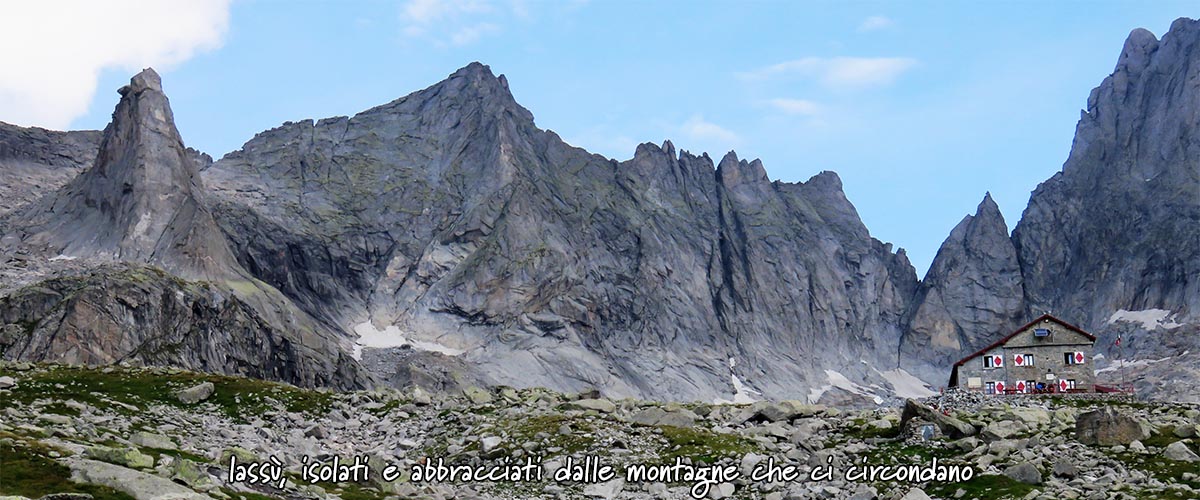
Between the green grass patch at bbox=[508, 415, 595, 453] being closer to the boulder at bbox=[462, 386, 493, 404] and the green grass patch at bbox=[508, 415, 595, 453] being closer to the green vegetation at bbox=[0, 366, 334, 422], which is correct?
the boulder at bbox=[462, 386, 493, 404]

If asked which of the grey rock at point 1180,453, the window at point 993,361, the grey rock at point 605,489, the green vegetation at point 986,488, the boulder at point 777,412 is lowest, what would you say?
the grey rock at point 605,489

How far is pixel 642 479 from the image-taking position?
173 ft

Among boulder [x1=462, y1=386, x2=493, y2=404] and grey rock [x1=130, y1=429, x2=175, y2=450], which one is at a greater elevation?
boulder [x1=462, y1=386, x2=493, y2=404]

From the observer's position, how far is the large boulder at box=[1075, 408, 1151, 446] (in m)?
52.1

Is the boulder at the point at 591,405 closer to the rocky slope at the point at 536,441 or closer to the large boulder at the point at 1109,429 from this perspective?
the rocky slope at the point at 536,441

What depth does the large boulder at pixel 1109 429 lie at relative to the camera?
171 feet

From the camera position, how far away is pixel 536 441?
2339 inches

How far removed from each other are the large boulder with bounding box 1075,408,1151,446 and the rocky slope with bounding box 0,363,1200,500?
7cm

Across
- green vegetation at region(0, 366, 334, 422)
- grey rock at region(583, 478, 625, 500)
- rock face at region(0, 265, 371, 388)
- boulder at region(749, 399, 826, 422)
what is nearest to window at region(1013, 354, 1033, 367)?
boulder at region(749, 399, 826, 422)

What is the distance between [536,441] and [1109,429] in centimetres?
2797

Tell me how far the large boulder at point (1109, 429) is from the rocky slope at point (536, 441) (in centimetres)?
7

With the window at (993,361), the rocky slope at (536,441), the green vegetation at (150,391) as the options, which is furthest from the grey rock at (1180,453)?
Answer: the window at (993,361)

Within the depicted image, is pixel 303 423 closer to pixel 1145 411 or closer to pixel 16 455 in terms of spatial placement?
pixel 16 455

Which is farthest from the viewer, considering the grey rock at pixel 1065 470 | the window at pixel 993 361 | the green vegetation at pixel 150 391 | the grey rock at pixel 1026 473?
the window at pixel 993 361
